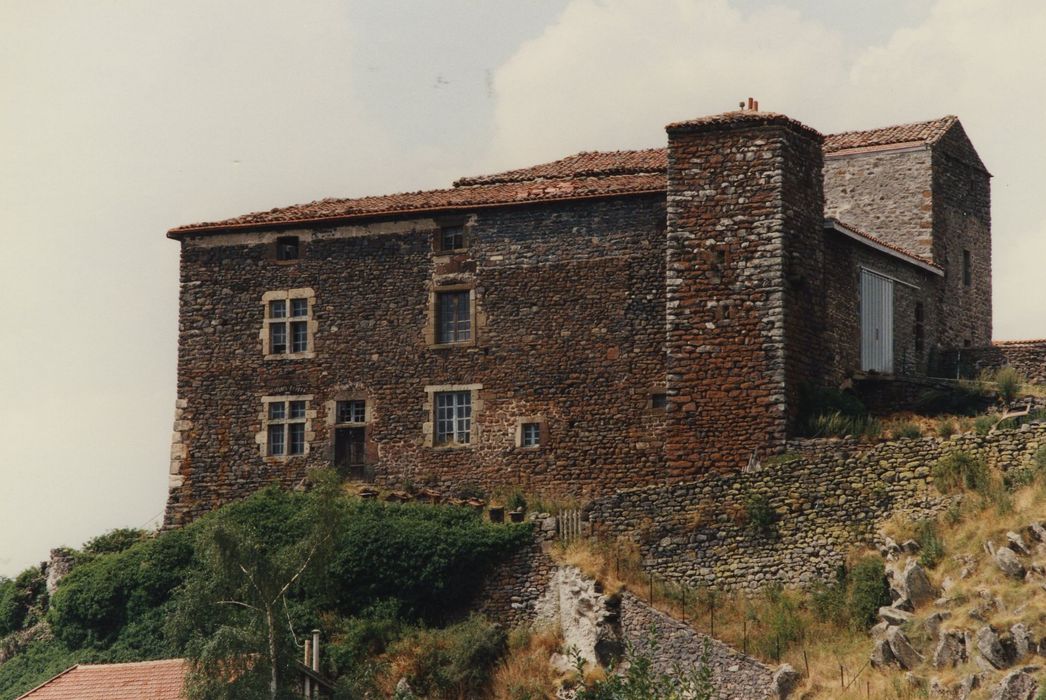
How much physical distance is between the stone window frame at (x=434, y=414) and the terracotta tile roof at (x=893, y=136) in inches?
453

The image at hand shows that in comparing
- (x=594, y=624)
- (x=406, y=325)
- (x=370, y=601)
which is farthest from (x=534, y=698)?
(x=406, y=325)

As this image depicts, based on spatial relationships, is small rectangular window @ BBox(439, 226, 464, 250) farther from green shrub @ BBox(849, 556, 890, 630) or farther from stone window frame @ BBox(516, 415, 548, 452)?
green shrub @ BBox(849, 556, 890, 630)

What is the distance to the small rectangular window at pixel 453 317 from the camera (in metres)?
45.3

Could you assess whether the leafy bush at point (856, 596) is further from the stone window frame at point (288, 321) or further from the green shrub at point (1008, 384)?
the stone window frame at point (288, 321)

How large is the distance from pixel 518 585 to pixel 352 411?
6.92 m

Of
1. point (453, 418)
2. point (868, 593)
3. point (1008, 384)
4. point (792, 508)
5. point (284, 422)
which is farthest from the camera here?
point (284, 422)

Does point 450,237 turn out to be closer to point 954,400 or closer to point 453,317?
point 453,317

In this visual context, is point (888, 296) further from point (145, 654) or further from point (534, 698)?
point (145, 654)

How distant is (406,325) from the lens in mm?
45750

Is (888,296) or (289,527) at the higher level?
(888,296)

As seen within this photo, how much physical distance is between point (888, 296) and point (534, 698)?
1308 cm

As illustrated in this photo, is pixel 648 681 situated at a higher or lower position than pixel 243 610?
lower

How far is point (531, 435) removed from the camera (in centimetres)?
4425

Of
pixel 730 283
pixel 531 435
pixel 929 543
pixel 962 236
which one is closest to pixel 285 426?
pixel 531 435
